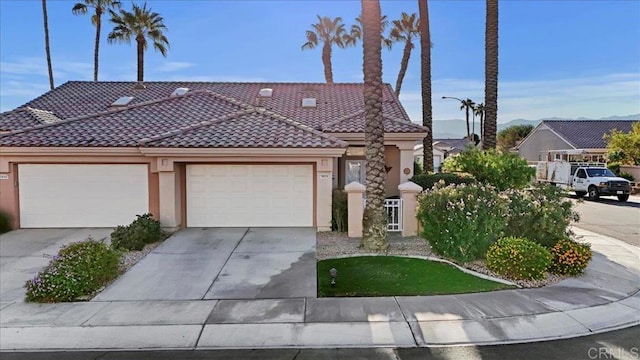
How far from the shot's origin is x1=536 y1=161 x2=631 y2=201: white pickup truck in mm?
25203

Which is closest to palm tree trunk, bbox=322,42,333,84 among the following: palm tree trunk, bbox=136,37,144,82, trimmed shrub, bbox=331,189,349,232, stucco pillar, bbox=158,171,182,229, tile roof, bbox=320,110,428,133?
palm tree trunk, bbox=136,37,144,82

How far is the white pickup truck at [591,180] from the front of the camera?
992 inches

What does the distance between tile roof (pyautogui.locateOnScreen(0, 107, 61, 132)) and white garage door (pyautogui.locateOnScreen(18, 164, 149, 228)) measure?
384 centimetres

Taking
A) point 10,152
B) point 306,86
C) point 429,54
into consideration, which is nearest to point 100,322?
point 10,152

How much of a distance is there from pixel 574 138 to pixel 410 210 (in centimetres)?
3973

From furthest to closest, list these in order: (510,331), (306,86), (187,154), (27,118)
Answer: (306,86)
(27,118)
(187,154)
(510,331)

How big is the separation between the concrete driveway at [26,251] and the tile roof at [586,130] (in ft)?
147

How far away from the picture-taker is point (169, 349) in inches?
236

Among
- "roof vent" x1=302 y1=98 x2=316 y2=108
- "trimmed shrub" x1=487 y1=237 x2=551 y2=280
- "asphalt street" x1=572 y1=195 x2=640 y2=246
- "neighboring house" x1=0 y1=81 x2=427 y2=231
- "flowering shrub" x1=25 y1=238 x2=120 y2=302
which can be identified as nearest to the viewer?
"flowering shrub" x1=25 y1=238 x2=120 y2=302

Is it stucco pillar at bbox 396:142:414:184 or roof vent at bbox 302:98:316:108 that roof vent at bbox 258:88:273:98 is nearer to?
roof vent at bbox 302:98:316:108

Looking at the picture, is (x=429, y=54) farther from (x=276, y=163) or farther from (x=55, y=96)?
(x=55, y=96)

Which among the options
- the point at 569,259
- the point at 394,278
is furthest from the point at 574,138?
the point at 394,278

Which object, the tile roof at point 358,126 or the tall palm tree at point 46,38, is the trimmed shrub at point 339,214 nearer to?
the tile roof at point 358,126

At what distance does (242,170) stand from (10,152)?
7.55m
